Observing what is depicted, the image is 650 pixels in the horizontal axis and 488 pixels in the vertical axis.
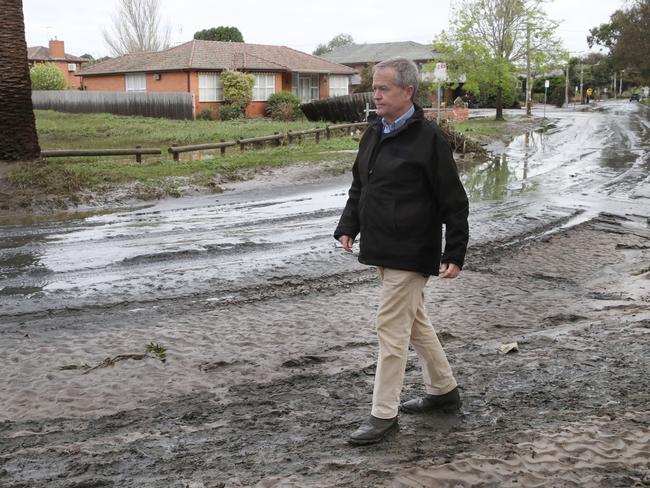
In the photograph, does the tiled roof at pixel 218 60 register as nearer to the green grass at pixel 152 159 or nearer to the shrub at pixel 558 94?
the green grass at pixel 152 159

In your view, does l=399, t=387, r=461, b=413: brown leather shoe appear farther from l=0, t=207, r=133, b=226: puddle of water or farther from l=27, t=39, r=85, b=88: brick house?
l=27, t=39, r=85, b=88: brick house

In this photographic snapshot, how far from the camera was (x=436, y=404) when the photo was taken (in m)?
4.42

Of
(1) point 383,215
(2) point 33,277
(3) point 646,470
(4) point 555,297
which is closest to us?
(3) point 646,470

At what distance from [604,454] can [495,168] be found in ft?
55.9

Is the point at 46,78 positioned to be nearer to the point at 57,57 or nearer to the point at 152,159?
the point at 57,57

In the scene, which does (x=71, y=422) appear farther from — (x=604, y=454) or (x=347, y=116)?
(x=347, y=116)

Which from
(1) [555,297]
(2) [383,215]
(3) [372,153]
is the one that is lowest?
(1) [555,297]

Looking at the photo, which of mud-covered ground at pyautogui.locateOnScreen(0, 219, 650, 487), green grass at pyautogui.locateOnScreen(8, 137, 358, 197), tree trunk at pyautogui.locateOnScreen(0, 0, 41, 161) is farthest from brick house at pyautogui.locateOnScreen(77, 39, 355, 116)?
mud-covered ground at pyautogui.locateOnScreen(0, 219, 650, 487)

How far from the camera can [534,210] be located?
1270 cm

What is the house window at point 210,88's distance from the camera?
1604 inches

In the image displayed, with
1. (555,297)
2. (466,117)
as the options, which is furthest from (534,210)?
(466,117)

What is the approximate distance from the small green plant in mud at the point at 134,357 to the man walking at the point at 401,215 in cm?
219

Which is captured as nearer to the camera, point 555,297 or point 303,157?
point 555,297

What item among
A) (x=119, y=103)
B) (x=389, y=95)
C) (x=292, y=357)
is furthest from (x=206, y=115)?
(x=389, y=95)
